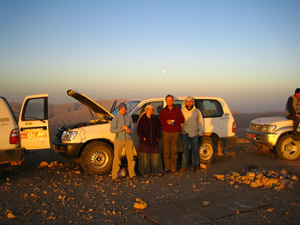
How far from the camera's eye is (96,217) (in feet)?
15.5

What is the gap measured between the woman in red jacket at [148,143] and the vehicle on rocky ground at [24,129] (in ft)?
7.89

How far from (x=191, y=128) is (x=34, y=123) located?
4079 millimetres

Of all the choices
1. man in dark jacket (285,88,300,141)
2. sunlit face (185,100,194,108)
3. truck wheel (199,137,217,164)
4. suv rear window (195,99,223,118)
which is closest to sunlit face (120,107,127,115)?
sunlit face (185,100,194,108)

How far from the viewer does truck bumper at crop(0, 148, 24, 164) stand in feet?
21.7

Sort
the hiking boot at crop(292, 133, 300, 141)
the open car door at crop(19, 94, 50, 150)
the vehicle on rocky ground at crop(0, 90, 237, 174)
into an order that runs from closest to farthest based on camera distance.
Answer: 1. the vehicle on rocky ground at crop(0, 90, 237, 174)
2. the open car door at crop(19, 94, 50, 150)
3. the hiking boot at crop(292, 133, 300, 141)

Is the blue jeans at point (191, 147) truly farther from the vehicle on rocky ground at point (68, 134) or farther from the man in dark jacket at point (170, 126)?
the vehicle on rocky ground at point (68, 134)

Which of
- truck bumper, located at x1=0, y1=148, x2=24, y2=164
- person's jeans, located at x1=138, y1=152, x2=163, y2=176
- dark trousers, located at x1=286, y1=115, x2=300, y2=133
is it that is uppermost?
dark trousers, located at x1=286, y1=115, x2=300, y2=133

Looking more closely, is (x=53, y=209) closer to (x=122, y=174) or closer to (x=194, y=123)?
(x=122, y=174)

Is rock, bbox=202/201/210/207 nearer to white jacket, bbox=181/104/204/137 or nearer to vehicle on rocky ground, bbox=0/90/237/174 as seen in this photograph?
white jacket, bbox=181/104/204/137

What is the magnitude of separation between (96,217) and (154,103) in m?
4.01

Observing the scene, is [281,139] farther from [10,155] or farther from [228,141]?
[10,155]

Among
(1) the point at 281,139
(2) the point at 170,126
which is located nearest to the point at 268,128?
(1) the point at 281,139

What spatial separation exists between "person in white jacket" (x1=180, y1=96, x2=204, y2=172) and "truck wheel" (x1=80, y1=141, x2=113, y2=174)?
2.04 metres

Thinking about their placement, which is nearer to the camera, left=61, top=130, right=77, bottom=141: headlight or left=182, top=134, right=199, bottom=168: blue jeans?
left=61, top=130, right=77, bottom=141: headlight
